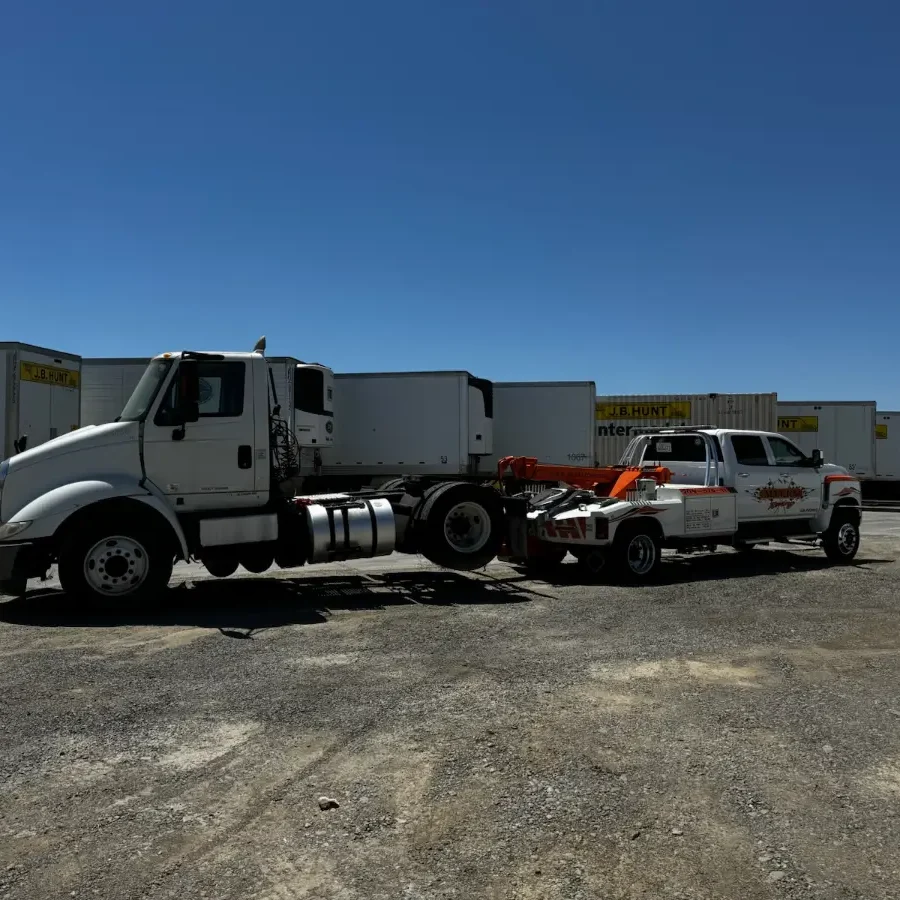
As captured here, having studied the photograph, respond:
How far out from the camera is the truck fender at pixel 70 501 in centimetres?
845

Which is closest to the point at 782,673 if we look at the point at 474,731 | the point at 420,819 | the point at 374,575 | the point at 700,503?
the point at 474,731

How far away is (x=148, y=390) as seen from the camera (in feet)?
30.9

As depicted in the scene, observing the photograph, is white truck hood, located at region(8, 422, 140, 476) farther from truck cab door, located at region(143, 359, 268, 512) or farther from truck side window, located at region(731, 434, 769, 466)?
truck side window, located at region(731, 434, 769, 466)

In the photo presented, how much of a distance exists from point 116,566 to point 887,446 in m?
29.1

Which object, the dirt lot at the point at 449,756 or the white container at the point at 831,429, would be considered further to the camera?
the white container at the point at 831,429

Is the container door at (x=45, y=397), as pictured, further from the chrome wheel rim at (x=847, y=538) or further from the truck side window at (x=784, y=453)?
the chrome wheel rim at (x=847, y=538)

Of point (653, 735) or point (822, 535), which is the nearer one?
point (653, 735)

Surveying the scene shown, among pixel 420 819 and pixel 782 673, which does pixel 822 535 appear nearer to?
pixel 782 673

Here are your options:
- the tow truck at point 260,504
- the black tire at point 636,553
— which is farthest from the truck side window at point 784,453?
the black tire at point 636,553

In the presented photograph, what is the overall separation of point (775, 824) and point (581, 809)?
2.80ft

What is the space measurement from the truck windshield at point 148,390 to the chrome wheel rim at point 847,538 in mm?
10618

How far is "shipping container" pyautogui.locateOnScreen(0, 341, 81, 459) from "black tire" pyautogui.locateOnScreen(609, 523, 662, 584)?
1029 cm

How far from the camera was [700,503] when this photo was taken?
39.5 ft

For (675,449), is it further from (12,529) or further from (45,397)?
(45,397)
